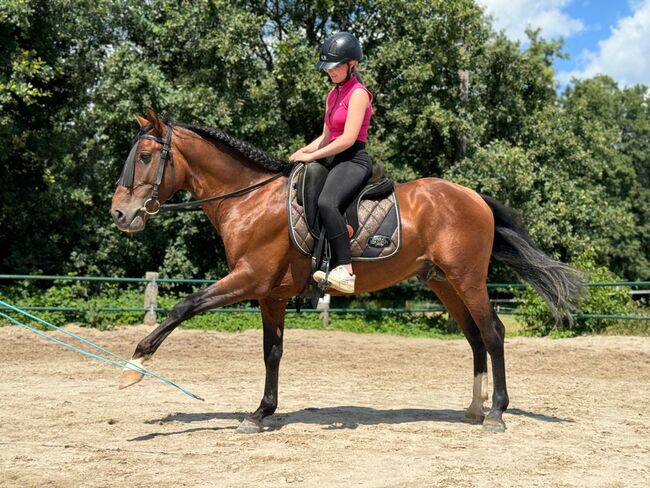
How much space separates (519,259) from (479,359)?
113cm

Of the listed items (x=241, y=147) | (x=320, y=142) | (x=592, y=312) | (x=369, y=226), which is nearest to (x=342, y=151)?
(x=320, y=142)

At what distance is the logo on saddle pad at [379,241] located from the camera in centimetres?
641

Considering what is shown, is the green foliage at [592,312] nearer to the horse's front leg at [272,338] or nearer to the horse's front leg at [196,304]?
the horse's front leg at [272,338]

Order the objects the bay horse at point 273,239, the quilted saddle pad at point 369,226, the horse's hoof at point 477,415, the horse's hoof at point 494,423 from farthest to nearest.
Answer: the horse's hoof at point 477,415 → the horse's hoof at point 494,423 → the quilted saddle pad at point 369,226 → the bay horse at point 273,239

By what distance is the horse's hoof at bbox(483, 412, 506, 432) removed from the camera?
252 inches

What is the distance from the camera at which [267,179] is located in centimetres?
654

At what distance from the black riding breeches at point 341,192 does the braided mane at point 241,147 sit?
541 mm

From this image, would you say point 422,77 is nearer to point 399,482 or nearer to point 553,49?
point 553,49

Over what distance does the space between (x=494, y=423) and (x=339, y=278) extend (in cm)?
205

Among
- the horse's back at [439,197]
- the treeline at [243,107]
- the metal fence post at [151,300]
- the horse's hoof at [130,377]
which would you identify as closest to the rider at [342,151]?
the horse's back at [439,197]

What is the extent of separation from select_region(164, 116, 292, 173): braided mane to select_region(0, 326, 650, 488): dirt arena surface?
2.48m

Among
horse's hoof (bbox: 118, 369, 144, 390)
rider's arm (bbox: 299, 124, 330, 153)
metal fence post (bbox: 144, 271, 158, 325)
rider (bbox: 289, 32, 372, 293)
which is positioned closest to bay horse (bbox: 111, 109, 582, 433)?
horse's hoof (bbox: 118, 369, 144, 390)

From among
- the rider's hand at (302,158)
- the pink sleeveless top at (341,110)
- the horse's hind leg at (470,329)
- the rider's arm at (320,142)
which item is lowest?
the horse's hind leg at (470,329)

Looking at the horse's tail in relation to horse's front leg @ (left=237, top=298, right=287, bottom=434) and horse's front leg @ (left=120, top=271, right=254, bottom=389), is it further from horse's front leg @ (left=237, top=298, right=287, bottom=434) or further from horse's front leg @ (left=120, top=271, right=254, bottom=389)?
horse's front leg @ (left=120, top=271, right=254, bottom=389)
